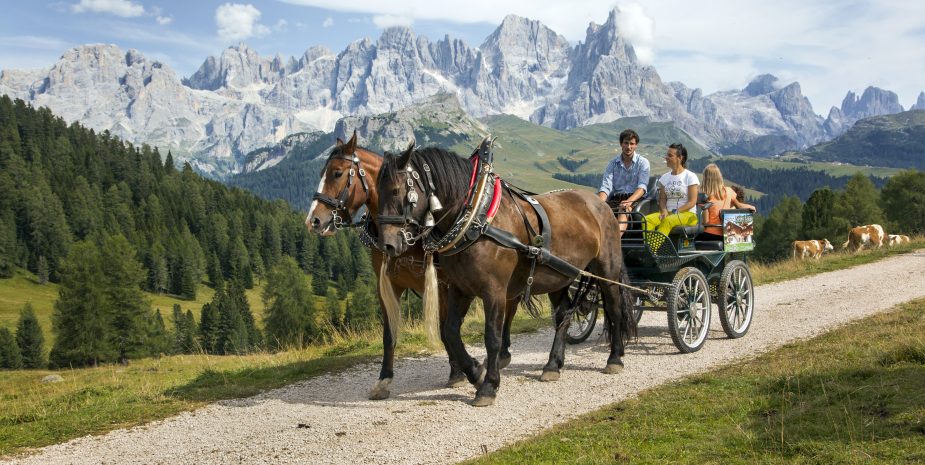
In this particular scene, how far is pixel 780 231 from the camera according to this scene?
333 feet

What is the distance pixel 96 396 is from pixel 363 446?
5.61 meters

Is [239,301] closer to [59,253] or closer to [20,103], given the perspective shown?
[59,253]

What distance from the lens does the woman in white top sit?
40.6ft

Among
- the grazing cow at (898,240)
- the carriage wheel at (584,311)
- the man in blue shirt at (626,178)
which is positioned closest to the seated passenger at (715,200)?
the man in blue shirt at (626,178)

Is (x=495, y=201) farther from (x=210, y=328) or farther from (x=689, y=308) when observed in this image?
(x=210, y=328)

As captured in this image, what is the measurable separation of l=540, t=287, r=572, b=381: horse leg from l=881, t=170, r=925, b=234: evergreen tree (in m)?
82.7

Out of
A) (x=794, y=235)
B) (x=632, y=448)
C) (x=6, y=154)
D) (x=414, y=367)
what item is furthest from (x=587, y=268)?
(x=6, y=154)

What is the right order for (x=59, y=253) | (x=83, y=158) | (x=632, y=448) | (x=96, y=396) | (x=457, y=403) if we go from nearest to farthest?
(x=632, y=448) < (x=457, y=403) < (x=96, y=396) < (x=59, y=253) < (x=83, y=158)

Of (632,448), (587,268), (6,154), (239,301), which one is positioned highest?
(6,154)

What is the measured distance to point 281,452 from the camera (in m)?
7.06

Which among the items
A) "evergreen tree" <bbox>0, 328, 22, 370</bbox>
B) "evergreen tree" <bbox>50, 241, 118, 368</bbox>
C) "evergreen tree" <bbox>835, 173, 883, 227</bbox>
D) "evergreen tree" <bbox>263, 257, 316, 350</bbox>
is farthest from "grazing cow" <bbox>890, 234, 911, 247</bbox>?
"evergreen tree" <bbox>0, 328, 22, 370</bbox>

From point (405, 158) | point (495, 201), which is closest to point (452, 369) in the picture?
point (495, 201)

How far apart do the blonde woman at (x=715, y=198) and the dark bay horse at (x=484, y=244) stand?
3.70 meters

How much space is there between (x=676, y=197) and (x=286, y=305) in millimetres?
92317
